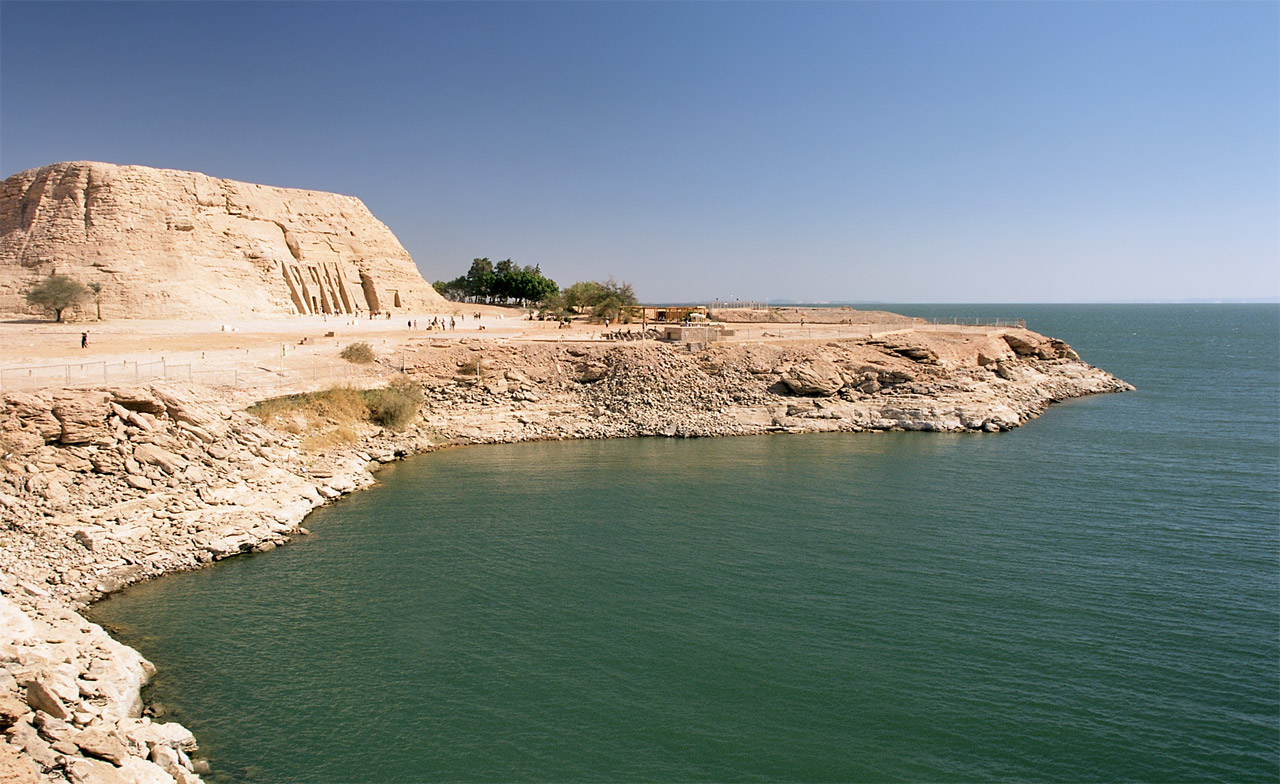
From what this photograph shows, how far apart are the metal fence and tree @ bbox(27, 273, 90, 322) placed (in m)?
17.5

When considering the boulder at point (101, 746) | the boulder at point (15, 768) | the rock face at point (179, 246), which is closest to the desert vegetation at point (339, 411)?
the boulder at point (101, 746)

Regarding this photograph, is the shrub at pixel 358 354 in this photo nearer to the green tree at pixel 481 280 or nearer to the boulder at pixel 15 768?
the boulder at pixel 15 768

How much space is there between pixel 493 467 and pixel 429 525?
7.19 m

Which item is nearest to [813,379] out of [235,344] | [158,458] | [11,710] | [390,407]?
[390,407]

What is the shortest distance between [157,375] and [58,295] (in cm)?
2042

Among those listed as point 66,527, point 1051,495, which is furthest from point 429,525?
point 1051,495

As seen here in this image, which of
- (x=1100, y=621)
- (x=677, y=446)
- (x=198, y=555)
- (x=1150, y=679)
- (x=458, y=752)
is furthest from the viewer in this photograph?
(x=677, y=446)

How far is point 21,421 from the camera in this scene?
2014cm

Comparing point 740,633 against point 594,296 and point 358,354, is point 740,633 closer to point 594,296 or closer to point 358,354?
point 358,354

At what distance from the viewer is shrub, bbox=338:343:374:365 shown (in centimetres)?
3508

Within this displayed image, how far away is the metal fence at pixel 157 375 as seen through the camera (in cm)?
2370

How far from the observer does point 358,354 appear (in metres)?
35.3

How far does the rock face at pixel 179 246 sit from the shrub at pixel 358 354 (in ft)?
58.9

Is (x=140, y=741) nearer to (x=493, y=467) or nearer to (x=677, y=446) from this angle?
(x=493, y=467)
